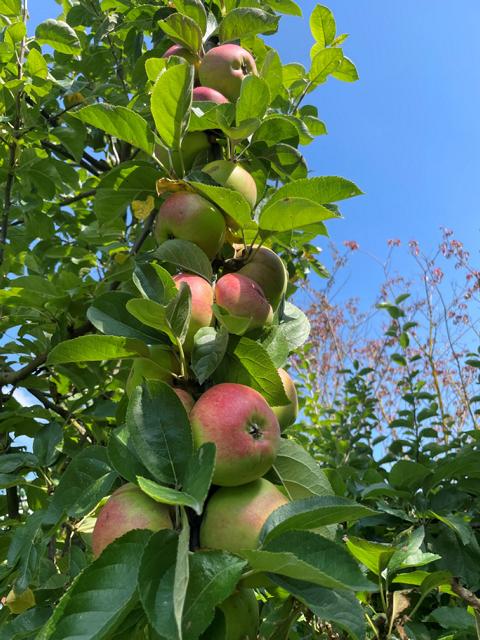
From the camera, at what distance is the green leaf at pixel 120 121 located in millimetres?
960

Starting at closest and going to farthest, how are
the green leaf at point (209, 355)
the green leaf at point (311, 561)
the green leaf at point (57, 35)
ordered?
the green leaf at point (311, 561)
the green leaf at point (209, 355)
the green leaf at point (57, 35)

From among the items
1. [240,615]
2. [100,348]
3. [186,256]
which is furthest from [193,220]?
[240,615]

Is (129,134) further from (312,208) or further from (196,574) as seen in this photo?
(196,574)

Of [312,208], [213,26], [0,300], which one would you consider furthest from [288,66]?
[0,300]

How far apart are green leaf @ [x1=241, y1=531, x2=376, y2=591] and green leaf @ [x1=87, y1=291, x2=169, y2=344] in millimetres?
383

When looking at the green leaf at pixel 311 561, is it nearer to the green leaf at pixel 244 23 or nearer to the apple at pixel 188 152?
the apple at pixel 188 152

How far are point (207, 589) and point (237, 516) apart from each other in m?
0.13

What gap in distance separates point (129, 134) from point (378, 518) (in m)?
1.33

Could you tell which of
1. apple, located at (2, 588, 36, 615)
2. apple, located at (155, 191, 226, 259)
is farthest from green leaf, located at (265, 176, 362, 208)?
apple, located at (2, 588, 36, 615)

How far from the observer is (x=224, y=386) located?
78 centimetres

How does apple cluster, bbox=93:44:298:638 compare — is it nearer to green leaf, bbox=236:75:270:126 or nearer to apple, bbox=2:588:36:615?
green leaf, bbox=236:75:270:126

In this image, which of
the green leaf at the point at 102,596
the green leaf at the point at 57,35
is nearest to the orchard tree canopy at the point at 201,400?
the green leaf at the point at 102,596

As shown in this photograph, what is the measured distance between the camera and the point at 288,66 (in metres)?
1.58

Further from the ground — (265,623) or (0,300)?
(0,300)
